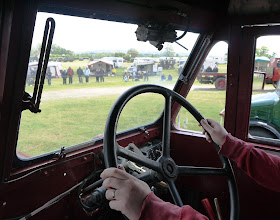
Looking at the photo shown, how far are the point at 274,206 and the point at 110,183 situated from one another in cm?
186

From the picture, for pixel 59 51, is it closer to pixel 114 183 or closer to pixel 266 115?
pixel 114 183

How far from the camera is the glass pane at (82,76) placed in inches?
60.4

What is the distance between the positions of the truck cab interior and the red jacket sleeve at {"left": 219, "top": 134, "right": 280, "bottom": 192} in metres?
0.07

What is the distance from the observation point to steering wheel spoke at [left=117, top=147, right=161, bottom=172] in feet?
3.93

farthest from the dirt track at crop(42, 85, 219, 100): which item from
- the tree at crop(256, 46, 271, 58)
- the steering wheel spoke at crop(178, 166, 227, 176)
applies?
the tree at crop(256, 46, 271, 58)

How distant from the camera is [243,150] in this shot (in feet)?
4.67

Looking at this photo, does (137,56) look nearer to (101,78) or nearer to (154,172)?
(101,78)

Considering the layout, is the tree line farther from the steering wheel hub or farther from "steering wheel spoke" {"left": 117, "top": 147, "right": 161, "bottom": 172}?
the steering wheel hub

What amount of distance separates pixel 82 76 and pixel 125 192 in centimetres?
97


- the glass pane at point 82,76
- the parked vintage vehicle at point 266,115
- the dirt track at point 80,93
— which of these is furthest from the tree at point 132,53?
the parked vintage vehicle at point 266,115

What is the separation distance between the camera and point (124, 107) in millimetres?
1904

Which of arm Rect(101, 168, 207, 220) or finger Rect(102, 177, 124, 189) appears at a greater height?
finger Rect(102, 177, 124, 189)

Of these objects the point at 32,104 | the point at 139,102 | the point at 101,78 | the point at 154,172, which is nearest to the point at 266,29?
the point at 139,102

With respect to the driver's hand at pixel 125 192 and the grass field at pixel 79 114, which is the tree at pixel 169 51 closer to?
the grass field at pixel 79 114
